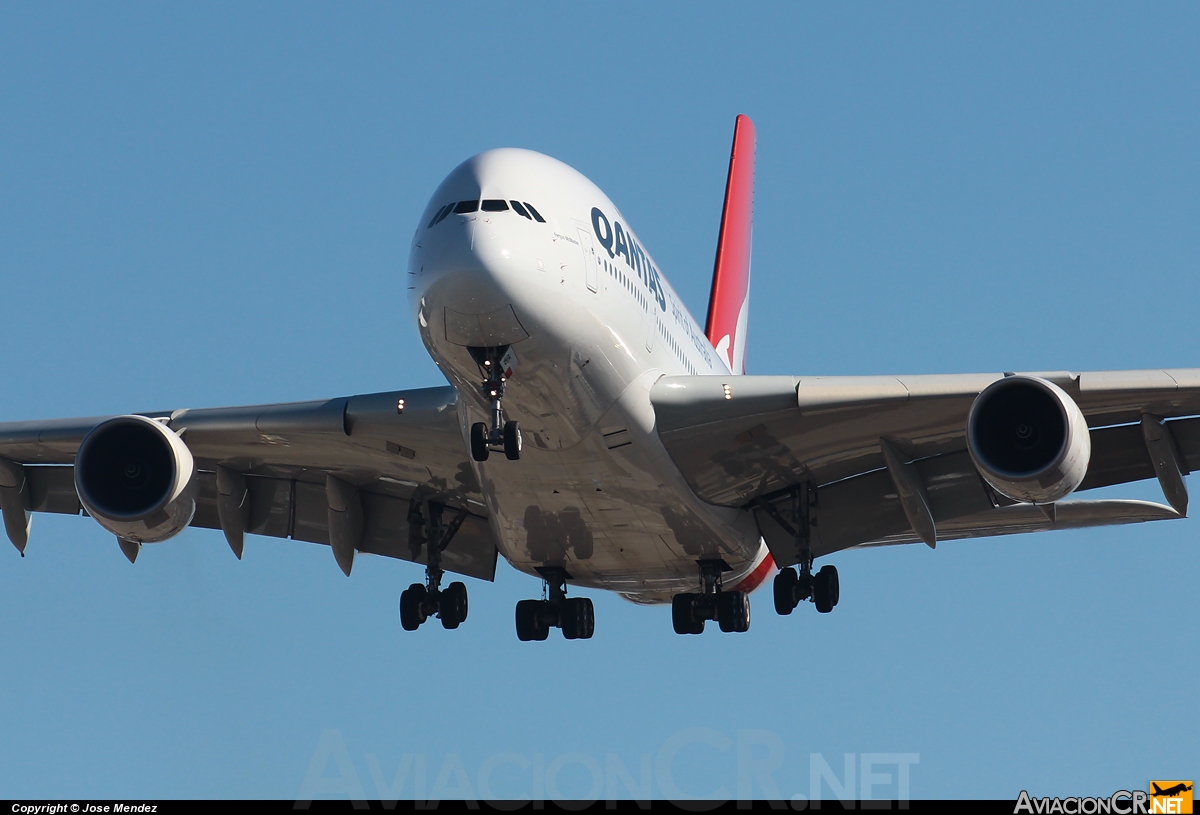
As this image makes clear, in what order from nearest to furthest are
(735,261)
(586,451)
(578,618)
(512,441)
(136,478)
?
(512,441), (586,451), (136,478), (578,618), (735,261)

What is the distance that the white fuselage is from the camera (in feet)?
57.9

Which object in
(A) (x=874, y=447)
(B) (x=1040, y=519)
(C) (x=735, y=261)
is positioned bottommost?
(A) (x=874, y=447)

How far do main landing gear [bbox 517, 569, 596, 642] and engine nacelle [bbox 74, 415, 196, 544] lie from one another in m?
5.36

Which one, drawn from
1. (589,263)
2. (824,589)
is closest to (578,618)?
(824,589)

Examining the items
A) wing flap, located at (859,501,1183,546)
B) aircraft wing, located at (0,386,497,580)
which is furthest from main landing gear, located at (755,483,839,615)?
aircraft wing, located at (0,386,497,580)

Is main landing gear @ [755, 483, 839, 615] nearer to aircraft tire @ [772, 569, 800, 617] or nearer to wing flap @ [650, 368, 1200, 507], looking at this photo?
aircraft tire @ [772, 569, 800, 617]

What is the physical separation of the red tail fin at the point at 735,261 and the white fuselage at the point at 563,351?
→ 12.2 metres

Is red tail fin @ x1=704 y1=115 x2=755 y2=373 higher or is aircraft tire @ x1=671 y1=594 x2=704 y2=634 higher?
red tail fin @ x1=704 y1=115 x2=755 y2=373

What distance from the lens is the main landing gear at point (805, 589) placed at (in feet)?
76.3

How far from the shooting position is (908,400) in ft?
66.3

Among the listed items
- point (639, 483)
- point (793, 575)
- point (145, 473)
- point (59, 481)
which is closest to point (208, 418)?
point (145, 473)

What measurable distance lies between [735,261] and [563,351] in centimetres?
2222

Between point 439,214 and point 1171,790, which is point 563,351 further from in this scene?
point 1171,790

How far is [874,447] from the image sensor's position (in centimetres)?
2150
